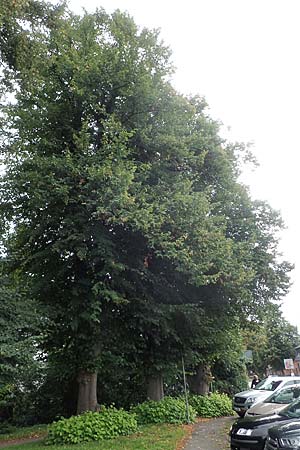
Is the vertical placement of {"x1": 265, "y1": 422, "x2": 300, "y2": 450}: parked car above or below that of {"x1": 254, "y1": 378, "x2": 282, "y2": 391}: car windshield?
below

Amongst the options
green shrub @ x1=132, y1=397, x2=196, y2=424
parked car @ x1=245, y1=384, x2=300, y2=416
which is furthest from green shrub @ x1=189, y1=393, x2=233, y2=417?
parked car @ x1=245, y1=384, x2=300, y2=416

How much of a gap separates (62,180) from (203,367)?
12871mm

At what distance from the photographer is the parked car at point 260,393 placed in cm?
1422

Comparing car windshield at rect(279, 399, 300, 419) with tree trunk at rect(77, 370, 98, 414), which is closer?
car windshield at rect(279, 399, 300, 419)

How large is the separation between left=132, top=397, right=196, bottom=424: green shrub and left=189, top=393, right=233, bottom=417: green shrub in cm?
273

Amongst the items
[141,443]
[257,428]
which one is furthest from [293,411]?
[141,443]

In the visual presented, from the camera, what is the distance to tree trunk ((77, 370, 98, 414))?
13.3 metres

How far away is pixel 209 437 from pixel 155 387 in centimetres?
460

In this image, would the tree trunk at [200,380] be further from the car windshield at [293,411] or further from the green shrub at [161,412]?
the car windshield at [293,411]

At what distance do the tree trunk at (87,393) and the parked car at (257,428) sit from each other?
19.7 feet

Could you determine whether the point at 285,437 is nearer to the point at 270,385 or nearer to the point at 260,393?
the point at 260,393

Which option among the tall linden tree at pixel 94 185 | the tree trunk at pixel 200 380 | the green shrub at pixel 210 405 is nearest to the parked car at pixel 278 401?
the tall linden tree at pixel 94 185

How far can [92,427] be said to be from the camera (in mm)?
11727

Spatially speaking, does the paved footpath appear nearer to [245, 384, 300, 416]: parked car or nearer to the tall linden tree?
[245, 384, 300, 416]: parked car
